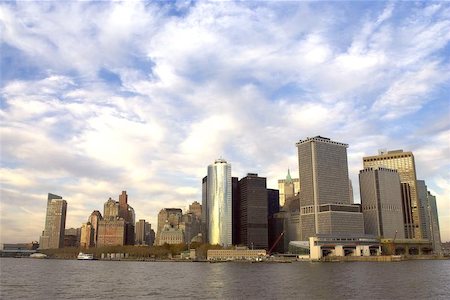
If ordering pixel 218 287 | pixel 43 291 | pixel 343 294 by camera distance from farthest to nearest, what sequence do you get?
pixel 218 287
pixel 43 291
pixel 343 294

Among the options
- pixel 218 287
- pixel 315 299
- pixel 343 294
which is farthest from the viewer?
pixel 218 287

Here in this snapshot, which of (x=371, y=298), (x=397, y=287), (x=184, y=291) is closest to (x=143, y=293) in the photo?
(x=184, y=291)

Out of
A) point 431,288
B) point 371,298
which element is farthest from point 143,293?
point 431,288

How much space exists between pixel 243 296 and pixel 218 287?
19.7 meters

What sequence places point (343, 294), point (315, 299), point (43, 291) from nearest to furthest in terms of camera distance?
point (315, 299) < point (343, 294) < point (43, 291)

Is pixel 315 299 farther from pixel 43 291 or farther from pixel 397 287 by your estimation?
pixel 43 291

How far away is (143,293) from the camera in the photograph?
9600cm

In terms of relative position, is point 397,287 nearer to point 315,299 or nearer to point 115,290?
point 315,299

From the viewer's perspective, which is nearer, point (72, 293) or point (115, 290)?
point (72, 293)

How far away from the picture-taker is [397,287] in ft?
343

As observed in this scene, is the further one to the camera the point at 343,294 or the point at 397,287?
the point at 397,287

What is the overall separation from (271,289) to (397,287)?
2784 centimetres

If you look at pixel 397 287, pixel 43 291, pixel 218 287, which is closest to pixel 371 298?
pixel 397 287

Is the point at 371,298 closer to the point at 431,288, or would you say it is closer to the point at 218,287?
the point at 431,288
